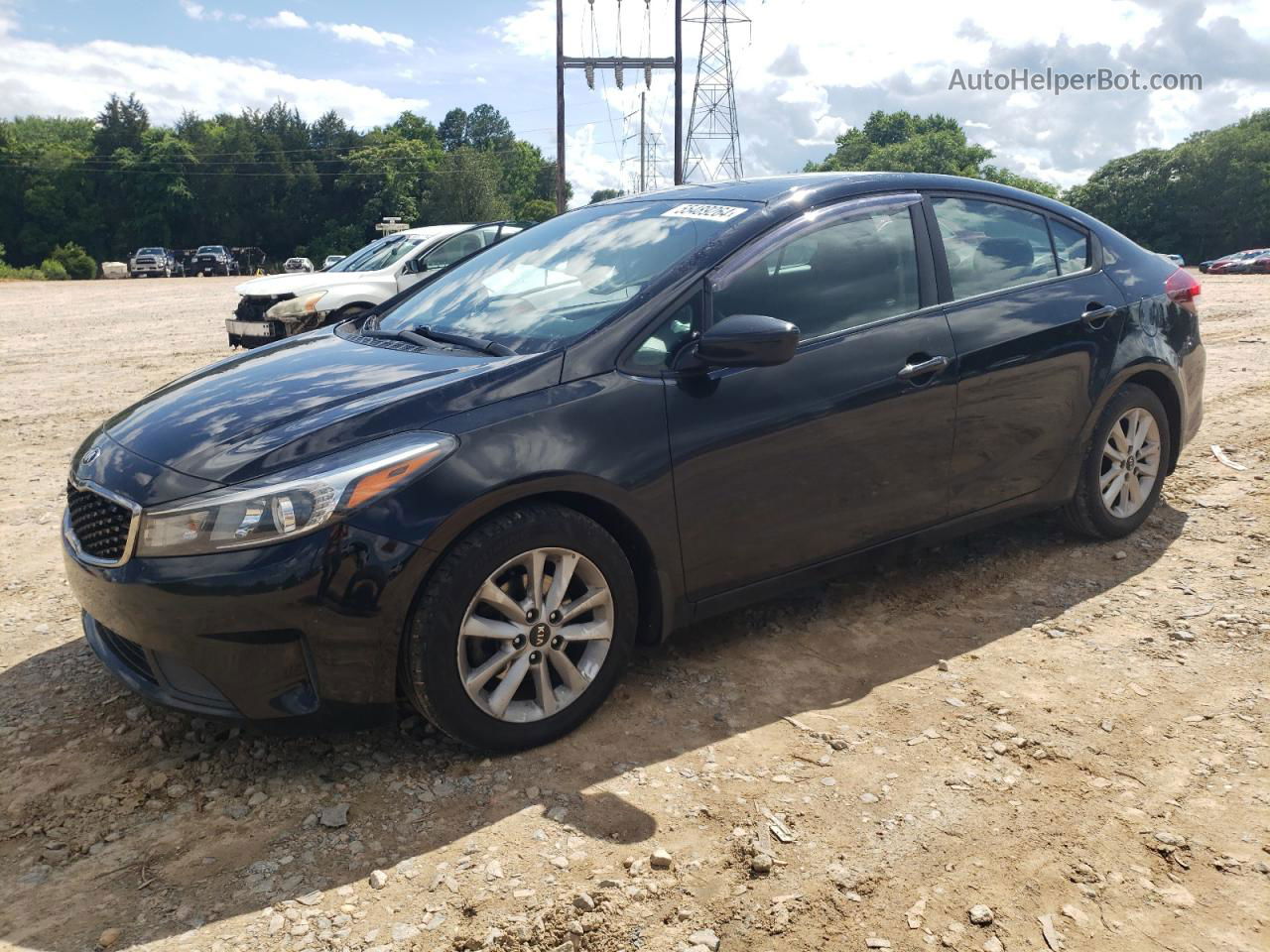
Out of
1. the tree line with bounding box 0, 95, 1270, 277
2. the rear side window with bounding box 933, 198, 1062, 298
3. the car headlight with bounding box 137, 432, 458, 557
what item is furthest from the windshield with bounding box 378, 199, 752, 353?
the tree line with bounding box 0, 95, 1270, 277

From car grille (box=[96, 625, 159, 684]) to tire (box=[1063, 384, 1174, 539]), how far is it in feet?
12.4

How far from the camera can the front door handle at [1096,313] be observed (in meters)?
4.54

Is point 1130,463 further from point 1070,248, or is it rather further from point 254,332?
point 254,332

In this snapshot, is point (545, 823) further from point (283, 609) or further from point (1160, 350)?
point (1160, 350)

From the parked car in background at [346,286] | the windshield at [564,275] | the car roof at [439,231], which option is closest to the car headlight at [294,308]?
the parked car in background at [346,286]

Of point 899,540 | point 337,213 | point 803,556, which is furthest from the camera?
point 337,213

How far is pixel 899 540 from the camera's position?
406cm

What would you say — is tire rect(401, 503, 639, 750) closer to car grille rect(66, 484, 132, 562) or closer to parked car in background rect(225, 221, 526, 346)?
car grille rect(66, 484, 132, 562)

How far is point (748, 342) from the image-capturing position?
10.8 feet

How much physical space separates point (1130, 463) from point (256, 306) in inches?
392

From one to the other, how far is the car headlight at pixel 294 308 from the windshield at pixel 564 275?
7297 millimetres

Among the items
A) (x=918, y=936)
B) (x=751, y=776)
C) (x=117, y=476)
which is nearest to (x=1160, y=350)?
(x=751, y=776)

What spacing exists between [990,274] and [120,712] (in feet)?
11.9

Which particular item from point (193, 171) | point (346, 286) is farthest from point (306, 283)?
point (193, 171)
